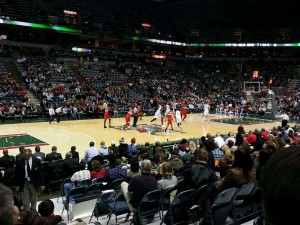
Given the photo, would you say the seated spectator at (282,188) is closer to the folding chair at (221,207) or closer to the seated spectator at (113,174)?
the folding chair at (221,207)

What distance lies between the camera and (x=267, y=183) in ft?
2.59

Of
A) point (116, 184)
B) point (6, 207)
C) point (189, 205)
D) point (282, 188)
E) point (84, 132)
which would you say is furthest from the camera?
point (84, 132)

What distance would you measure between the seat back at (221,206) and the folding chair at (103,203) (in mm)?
2212

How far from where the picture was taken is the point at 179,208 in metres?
5.57

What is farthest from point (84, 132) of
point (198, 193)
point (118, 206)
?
point (198, 193)

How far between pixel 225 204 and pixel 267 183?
463cm

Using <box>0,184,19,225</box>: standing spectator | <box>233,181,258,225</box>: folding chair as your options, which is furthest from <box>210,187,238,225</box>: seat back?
<box>0,184,19,225</box>: standing spectator

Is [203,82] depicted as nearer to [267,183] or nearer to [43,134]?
[43,134]

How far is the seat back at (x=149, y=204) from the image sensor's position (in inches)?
226

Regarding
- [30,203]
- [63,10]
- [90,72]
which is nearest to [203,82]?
[90,72]

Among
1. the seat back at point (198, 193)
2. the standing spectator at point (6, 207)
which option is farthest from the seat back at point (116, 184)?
the standing spectator at point (6, 207)

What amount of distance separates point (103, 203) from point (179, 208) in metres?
1.82

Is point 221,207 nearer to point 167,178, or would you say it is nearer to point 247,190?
point 247,190

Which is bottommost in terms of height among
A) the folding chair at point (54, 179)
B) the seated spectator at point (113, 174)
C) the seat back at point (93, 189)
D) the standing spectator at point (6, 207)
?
the folding chair at point (54, 179)
